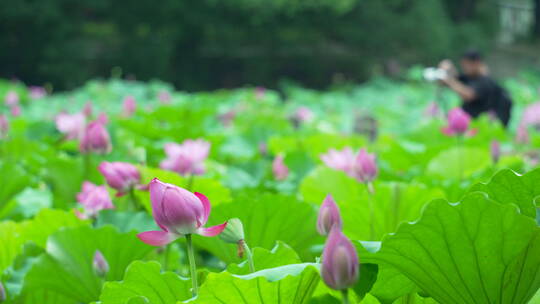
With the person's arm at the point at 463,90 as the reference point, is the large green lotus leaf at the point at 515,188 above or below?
above

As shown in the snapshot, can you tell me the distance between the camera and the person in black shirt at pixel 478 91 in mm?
5320

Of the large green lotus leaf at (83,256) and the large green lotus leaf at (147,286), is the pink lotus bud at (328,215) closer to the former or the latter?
the large green lotus leaf at (147,286)

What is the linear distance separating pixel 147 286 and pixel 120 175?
18.0 inches

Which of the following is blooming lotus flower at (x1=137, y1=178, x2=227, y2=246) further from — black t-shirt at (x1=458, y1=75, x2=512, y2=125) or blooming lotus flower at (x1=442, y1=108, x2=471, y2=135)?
black t-shirt at (x1=458, y1=75, x2=512, y2=125)

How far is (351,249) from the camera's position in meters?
0.60

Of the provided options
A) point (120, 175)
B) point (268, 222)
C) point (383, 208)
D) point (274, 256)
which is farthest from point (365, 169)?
point (274, 256)

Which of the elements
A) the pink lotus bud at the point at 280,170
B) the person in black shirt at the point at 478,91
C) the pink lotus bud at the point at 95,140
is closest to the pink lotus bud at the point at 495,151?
the pink lotus bud at the point at 280,170

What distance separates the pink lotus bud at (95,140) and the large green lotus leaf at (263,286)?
1.14 meters

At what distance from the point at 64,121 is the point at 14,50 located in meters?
14.9

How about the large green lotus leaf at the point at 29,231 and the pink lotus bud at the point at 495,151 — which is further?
the pink lotus bud at the point at 495,151

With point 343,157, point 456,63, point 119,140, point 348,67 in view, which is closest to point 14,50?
point 348,67

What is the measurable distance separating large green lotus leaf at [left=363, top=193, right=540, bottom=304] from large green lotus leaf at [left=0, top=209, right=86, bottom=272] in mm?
661

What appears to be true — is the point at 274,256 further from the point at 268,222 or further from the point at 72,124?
the point at 72,124

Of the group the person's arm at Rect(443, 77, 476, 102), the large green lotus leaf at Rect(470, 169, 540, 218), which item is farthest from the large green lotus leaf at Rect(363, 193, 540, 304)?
the person's arm at Rect(443, 77, 476, 102)
